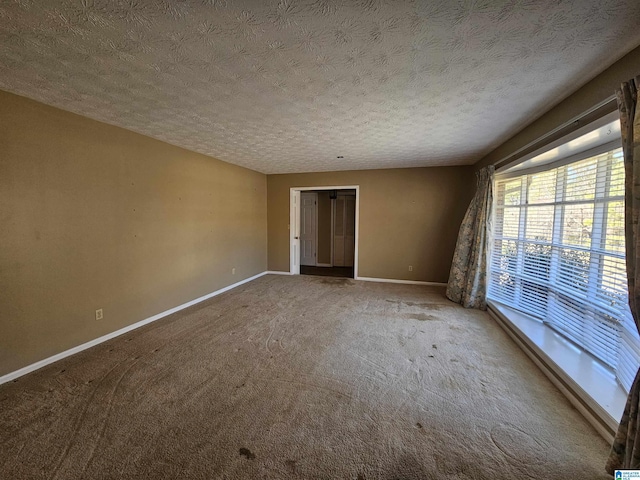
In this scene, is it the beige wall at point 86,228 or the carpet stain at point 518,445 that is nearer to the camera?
the carpet stain at point 518,445

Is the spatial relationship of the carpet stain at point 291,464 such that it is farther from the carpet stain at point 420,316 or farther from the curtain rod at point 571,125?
the curtain rod at point 571,125

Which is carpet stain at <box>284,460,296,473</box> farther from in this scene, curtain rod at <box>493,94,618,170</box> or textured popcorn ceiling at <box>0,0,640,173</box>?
curtain rod at <box>493,94,618,170</box>

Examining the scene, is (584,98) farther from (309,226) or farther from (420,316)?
(309,226)

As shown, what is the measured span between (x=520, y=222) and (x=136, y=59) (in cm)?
426

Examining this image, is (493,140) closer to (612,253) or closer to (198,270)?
(612,253)

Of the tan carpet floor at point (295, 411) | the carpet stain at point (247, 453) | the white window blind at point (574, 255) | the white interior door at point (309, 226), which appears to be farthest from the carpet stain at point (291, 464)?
the white interior door at point (309, 226)

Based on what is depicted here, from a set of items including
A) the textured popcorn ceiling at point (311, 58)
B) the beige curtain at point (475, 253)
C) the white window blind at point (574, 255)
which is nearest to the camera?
the textured popcorn ceiling at point (311, 58)

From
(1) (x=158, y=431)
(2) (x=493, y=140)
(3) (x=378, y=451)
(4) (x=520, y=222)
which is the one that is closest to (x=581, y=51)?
(2) (x=493, y=140)

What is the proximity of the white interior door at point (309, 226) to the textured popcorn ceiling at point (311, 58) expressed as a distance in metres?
4.80

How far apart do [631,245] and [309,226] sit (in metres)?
6.73

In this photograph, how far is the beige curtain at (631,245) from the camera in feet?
4.13

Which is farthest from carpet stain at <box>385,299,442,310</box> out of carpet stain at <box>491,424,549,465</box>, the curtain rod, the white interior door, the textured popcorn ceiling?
the white interior door

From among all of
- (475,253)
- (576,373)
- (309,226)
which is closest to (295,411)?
(576,373)

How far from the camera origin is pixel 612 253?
2.01 metres
